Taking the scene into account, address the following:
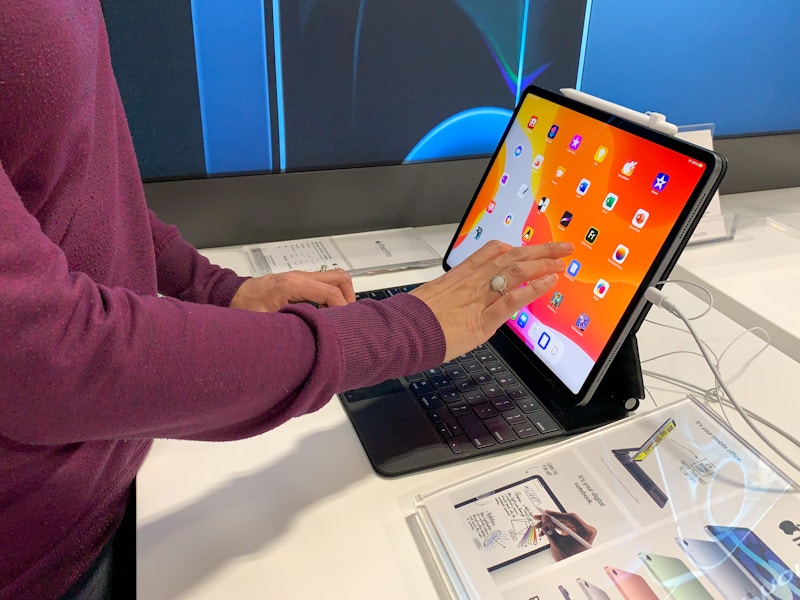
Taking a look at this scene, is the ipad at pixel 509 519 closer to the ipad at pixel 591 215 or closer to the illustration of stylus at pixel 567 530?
the illustration of stylus at pixel 567 530

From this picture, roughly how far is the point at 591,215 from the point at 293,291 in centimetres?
38

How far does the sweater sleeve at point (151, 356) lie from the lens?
42 cm

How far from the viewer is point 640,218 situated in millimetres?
684

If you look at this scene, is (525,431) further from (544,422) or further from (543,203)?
(543,203)

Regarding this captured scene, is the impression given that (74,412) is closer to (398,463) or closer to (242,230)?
(398,463)

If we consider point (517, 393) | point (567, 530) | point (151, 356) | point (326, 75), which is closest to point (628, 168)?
point (517, 393)

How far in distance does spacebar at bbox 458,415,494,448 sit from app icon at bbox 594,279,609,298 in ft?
0.64

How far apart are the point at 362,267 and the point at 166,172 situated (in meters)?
0.39

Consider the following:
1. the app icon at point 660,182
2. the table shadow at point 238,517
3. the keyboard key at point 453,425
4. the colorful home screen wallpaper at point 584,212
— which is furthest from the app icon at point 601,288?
the table shadow at point 238,517

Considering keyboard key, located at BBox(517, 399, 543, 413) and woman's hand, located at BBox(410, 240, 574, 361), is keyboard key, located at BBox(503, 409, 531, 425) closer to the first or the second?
keyboard key, located at BBox(517, 399, 543, 413)

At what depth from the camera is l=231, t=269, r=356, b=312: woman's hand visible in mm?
844

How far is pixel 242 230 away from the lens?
1.21m

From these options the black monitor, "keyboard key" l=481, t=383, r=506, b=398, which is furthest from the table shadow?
the black monitor

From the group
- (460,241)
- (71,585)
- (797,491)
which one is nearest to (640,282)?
(797,491)
